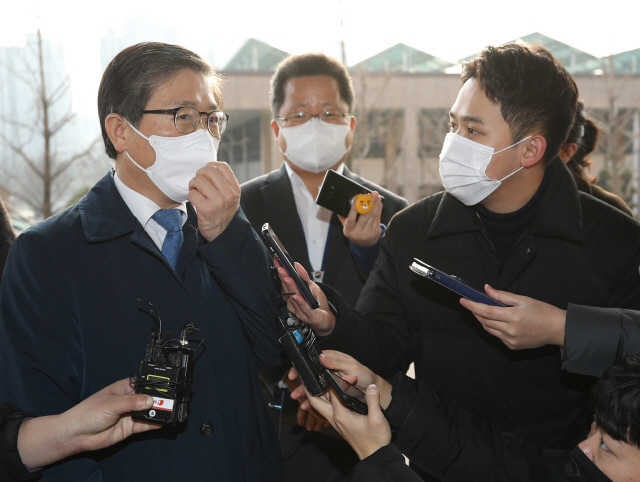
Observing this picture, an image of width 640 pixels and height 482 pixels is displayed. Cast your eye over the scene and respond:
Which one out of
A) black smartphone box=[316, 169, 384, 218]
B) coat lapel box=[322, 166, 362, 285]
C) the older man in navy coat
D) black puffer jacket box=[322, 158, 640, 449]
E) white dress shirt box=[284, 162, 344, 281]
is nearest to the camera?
the older man in navy coat

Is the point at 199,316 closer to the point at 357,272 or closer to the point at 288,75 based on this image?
the point at 357,272

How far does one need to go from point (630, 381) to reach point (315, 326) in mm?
829

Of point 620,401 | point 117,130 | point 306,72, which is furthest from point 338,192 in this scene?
point 620,401

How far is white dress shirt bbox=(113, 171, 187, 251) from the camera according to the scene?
1.54 meters

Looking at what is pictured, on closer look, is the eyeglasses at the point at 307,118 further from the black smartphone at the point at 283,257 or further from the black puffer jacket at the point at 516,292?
the black smartphone at the point at 283,257

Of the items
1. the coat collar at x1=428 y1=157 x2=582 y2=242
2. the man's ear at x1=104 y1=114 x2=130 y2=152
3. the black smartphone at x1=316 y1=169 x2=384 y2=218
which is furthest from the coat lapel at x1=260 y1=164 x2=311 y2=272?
the man's ear at x1=104 y1=114 x2=130 y2=152

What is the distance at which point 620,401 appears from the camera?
4.17 feet

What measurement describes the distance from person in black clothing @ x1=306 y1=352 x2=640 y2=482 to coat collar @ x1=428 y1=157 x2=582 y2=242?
1.58ft

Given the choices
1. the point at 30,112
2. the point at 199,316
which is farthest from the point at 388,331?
the point at 30,112

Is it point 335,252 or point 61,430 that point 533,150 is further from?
point 61,430

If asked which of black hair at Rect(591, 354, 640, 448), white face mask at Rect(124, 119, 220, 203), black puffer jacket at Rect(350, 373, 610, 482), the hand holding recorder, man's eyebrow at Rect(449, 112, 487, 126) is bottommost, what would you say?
black puffer jacket at Rect(350, 373, 610, 482)

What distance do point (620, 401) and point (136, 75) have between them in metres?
1.42

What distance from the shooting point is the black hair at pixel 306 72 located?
2.56 meters

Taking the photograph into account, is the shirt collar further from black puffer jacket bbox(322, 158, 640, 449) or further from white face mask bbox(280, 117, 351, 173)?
white face mask bbox(280, 117, 351, 173)
